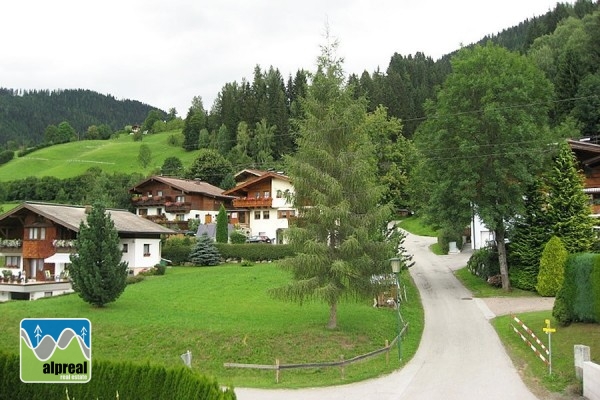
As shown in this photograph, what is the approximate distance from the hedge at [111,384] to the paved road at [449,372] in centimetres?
585

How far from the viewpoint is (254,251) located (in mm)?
49062

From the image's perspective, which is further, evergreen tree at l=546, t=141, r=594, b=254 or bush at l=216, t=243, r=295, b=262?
bush at l=216, t=243, r=295, b=262

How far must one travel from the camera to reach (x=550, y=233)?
35469 mm

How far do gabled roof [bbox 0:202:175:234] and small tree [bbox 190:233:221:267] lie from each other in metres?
3.06

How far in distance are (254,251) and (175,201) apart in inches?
978

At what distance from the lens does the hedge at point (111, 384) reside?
12555mm

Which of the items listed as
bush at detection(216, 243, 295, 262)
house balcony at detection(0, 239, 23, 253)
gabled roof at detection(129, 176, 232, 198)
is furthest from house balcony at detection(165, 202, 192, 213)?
house balcony at detection(0, 239, 23, 253)

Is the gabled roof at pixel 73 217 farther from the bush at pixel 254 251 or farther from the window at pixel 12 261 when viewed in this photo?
the bush at pixel 254 251

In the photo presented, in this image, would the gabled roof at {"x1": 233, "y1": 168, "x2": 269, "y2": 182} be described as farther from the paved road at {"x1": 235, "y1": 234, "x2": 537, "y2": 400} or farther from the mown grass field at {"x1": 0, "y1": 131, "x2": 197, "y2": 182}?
the paved road at {"x1": 235, "y1": 234, "x2": 537, "y2": 400}

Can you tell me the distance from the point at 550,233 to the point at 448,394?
70.9 ft

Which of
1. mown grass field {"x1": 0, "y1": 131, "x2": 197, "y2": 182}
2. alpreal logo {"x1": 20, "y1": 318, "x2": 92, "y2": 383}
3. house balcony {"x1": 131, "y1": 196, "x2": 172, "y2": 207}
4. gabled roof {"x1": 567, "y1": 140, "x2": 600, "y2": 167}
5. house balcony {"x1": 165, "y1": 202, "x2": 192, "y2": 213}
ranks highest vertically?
mown grass field {"x1": 0, "y1": 131, "x2": 197, "y2": 182}

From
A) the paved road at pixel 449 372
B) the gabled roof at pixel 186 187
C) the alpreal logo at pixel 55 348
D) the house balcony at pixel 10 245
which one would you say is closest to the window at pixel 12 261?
the house balcony at pixel 10 245

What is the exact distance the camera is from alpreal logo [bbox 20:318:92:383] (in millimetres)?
6168

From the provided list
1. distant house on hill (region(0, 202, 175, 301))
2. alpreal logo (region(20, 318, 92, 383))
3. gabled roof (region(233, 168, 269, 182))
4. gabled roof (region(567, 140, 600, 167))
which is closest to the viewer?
alpreal logo (region(20, 318, 92, 383))
